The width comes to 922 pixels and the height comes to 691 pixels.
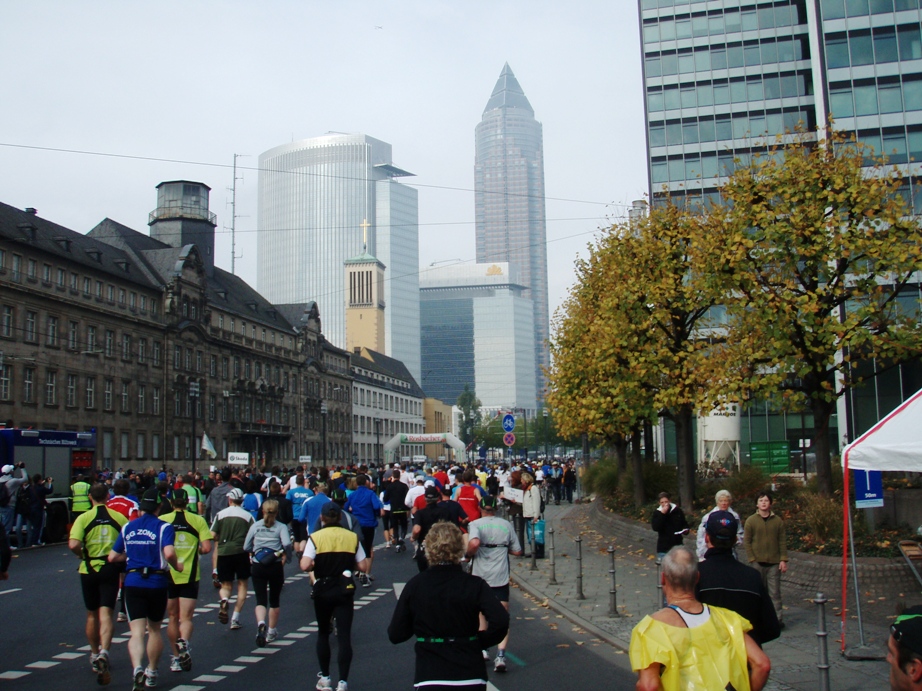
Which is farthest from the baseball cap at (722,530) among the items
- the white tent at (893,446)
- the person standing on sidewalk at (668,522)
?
the person standing on sidewalk at (668,522)

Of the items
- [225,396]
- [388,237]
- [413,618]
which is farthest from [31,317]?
[388,237]

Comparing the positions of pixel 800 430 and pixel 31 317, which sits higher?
pixel 31 317

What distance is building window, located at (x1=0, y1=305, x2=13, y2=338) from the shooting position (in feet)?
157

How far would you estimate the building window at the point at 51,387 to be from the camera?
51219mm

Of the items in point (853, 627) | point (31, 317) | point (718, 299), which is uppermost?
point (31, 317)

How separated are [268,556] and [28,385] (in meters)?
44.3

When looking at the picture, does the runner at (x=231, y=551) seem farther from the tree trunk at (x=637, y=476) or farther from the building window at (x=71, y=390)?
the building window at (x=71, y=390)

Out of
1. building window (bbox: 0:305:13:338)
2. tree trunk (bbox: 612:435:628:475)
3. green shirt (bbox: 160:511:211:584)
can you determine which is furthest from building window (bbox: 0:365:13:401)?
green shirt (bbox: 160:511:211:584)

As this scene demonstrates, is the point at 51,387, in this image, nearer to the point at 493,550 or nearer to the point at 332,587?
the point at 493,550

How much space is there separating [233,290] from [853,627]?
7662cm

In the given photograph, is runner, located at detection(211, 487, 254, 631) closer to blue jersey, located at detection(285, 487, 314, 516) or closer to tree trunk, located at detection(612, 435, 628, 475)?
blue jersey, located at detection(285, 487, 314, 516)

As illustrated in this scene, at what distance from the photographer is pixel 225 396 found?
74.3 meters

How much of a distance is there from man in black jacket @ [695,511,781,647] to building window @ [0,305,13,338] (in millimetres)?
49083

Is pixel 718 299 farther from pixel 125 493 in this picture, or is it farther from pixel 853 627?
pixel 125 493
